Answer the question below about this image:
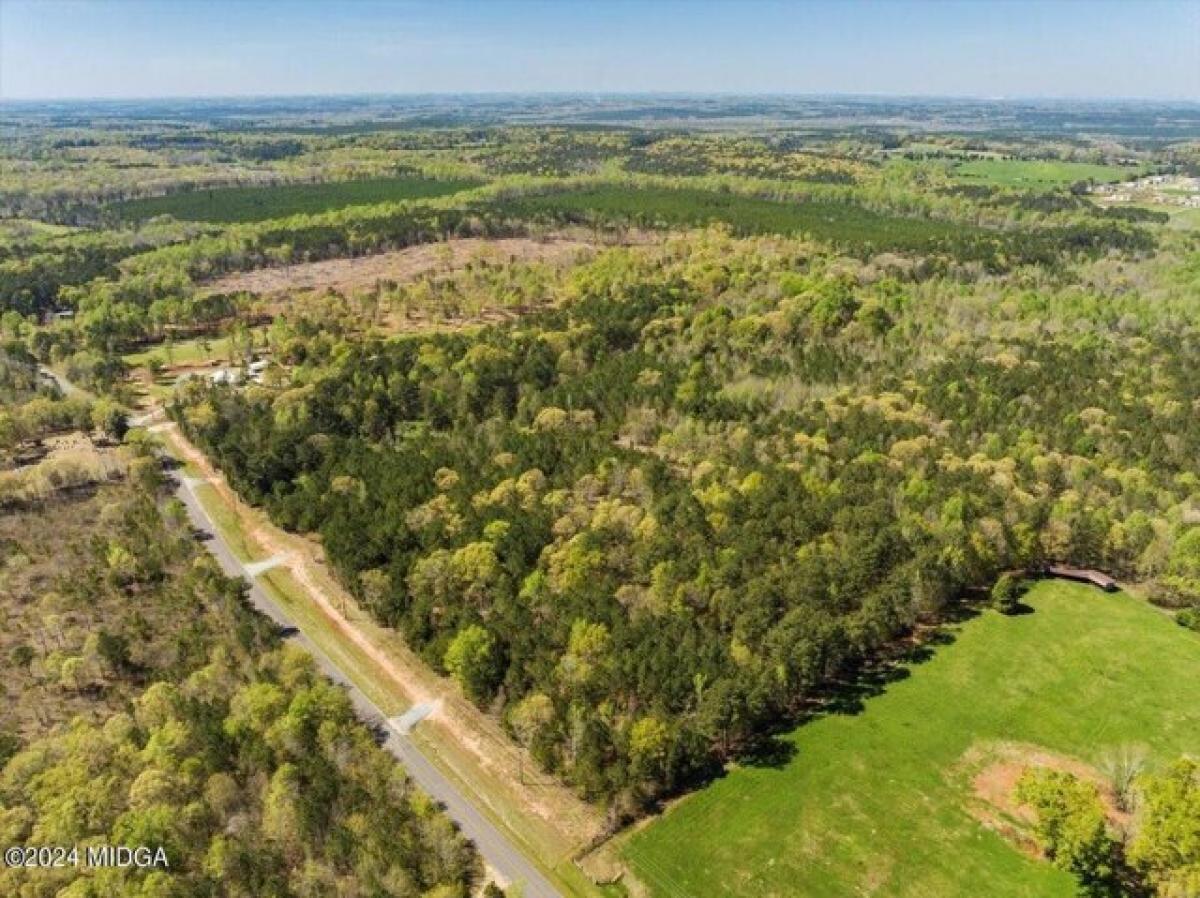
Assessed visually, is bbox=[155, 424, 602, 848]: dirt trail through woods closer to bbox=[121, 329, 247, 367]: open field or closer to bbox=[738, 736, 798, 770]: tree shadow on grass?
bbox=[738, 736, 798, 770]: tree shadow on grass

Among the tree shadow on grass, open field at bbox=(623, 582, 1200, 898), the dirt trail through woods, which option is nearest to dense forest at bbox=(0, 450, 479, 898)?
the dirt trail through woods

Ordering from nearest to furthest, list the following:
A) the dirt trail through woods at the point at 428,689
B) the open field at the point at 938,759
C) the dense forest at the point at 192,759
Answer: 1. the dense forest at the point at 192,759
2. the open field at the point at 938,759
3. the dirt trail through woods at the point at 428,689

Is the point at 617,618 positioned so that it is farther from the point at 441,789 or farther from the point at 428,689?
the point at 441,789

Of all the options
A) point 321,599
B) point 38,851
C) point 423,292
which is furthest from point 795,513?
point 423,292

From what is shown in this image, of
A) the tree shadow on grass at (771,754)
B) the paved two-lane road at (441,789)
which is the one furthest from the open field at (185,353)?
the tree shadow on grass at (771,754)

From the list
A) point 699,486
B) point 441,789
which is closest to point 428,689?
point 441,789

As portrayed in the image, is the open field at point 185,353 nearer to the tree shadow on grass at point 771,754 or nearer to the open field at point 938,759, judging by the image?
the tree shadow on grass at point 771,754
